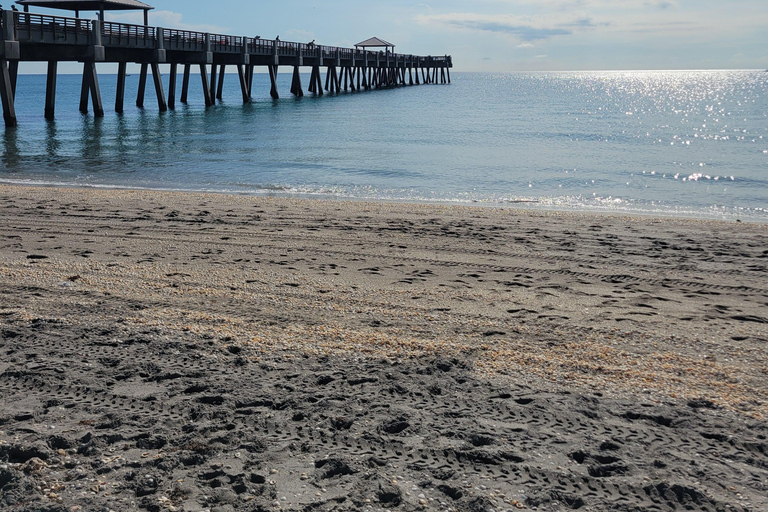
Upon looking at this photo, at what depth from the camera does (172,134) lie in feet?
81.0

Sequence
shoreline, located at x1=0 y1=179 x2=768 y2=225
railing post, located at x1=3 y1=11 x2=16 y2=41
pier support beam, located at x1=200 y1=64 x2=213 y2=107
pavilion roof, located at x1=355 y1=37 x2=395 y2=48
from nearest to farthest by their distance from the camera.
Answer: shoreline, located at x1=0 y1=179 x2=768 y2=225 → railing post, located at x1=3 y1=11 x2=16 y2=41 → pier support beam, located at x1=200 y1=64 x2=213 y2=107 → pavilion roof, located at x1=355 y1=37 x2=395 y2=48

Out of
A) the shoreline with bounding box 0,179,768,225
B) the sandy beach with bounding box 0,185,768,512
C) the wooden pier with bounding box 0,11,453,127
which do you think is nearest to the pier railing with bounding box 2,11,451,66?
the wooden pier with bounding box 0,11,453,127

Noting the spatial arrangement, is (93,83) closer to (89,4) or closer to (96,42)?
(96,42)

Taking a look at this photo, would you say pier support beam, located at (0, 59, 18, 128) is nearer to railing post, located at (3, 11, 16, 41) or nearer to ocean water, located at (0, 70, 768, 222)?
ocean water, located at (0, 70, 768, 222)

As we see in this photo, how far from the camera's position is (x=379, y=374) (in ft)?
13.2

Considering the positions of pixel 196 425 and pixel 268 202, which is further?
pixel 268 202

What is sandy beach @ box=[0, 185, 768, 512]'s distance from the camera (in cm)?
284

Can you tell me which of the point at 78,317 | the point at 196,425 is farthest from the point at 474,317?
the point at 78,317

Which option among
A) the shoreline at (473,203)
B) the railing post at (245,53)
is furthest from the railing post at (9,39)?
the railing post at (245,53)

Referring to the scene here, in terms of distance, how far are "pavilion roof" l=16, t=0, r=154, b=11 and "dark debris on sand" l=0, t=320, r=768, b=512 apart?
30.5 meters

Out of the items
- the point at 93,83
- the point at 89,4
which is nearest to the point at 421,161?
the point at 93,83

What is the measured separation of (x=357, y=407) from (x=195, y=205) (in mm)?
7440

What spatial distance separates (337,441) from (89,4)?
33.1 metres

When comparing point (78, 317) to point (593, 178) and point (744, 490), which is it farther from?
point (593, 178)
